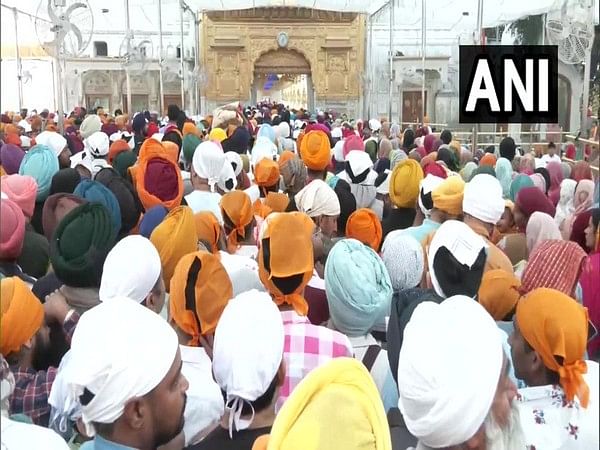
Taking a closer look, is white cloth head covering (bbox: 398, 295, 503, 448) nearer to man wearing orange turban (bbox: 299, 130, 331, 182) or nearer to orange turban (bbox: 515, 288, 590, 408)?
orange turban (bbox: 515, 288, 590, 408)

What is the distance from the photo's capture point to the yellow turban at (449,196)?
3861 mm

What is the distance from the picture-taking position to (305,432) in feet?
4.57

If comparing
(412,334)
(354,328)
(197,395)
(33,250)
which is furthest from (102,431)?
(33,250)

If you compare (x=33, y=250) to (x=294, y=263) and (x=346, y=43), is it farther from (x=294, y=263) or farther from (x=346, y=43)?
(x=346, y=43)

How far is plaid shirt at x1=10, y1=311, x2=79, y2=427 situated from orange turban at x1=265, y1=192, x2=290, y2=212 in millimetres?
2440

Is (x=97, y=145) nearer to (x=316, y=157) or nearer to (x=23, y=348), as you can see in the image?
(x=316, y=157)

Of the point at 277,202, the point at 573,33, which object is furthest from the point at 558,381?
the point at 573,33

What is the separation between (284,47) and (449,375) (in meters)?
20.7

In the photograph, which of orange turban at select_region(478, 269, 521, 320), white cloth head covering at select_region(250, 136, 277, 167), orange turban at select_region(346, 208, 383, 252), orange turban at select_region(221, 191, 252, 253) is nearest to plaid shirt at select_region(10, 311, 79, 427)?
orange turban at select_region(478, 269, 521, 320)

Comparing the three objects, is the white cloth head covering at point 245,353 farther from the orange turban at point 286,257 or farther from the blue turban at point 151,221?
the blue turban at point 151,221

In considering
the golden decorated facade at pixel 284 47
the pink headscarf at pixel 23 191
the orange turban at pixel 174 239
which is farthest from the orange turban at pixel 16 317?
the golden decorated facade at pixel 284 47

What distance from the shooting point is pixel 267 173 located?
510cm

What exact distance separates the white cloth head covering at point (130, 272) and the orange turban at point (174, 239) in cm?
49

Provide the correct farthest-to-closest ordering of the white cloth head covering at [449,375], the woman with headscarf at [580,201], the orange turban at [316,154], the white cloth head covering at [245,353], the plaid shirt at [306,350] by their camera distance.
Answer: the orange turban at [316,154] → the woman with headscarf at [580,201] → the plaid shirt at [306,350] → the white cloth head covering at [245,353] → the white cloth head covering at [449,375]
